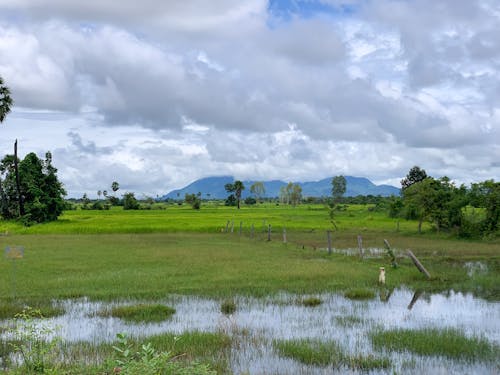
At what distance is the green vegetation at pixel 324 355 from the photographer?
902 centimetres

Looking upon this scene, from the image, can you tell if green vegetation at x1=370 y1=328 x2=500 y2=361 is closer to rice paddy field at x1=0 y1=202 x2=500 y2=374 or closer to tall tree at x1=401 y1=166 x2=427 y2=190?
rice paddy field at x1=0 y1=202 x2=500 y2=374

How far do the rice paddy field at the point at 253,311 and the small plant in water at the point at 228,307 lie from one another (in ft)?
0.18

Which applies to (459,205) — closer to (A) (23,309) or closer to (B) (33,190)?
(A) (23,309)

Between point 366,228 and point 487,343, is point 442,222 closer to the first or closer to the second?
point 366,228

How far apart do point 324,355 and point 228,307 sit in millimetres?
4654

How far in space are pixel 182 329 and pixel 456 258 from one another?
713 inches

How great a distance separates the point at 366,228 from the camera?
46000 mm

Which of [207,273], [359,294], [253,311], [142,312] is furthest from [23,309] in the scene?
[359,294]

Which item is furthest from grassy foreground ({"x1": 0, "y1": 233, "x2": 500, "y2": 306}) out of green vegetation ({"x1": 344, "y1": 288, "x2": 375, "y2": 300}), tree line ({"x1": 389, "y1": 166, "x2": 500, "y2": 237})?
tree line ({"x1": 389, "y1": 166, "x2": 500, "y2": 237})

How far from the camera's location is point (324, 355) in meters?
9.41

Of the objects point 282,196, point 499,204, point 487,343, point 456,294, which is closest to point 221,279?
point 456,294

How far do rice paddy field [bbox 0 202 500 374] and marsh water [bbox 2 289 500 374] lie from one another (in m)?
0.04

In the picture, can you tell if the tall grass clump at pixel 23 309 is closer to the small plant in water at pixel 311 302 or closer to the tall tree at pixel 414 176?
the small plant in water at pixel 311 302

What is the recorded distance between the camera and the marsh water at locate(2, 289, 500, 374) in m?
9.08
